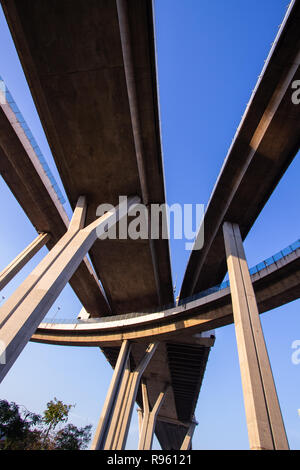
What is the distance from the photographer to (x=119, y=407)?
47.9 feet

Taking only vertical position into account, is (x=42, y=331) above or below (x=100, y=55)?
below

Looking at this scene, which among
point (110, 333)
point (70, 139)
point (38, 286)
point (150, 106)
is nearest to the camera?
point (38, 286)

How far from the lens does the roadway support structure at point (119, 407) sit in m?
12.9

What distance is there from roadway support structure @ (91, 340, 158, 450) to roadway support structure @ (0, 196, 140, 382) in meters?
9.30

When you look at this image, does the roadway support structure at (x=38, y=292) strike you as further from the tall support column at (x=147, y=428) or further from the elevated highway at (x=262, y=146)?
the tall support column at (x=147, y=428)

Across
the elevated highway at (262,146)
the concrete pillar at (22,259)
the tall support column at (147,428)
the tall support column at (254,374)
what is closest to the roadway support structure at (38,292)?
the concrete pillar at (22,259)

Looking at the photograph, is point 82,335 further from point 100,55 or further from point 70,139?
point 100,55

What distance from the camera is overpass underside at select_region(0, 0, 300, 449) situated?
8.27m

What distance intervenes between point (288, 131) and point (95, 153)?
366 inches

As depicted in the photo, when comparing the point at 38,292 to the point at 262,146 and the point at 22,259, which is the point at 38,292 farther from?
the point at 262,146

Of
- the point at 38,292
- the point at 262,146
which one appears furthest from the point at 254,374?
the point at 262,146

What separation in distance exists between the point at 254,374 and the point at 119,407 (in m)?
10.9

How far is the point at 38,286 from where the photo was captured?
8320mm
